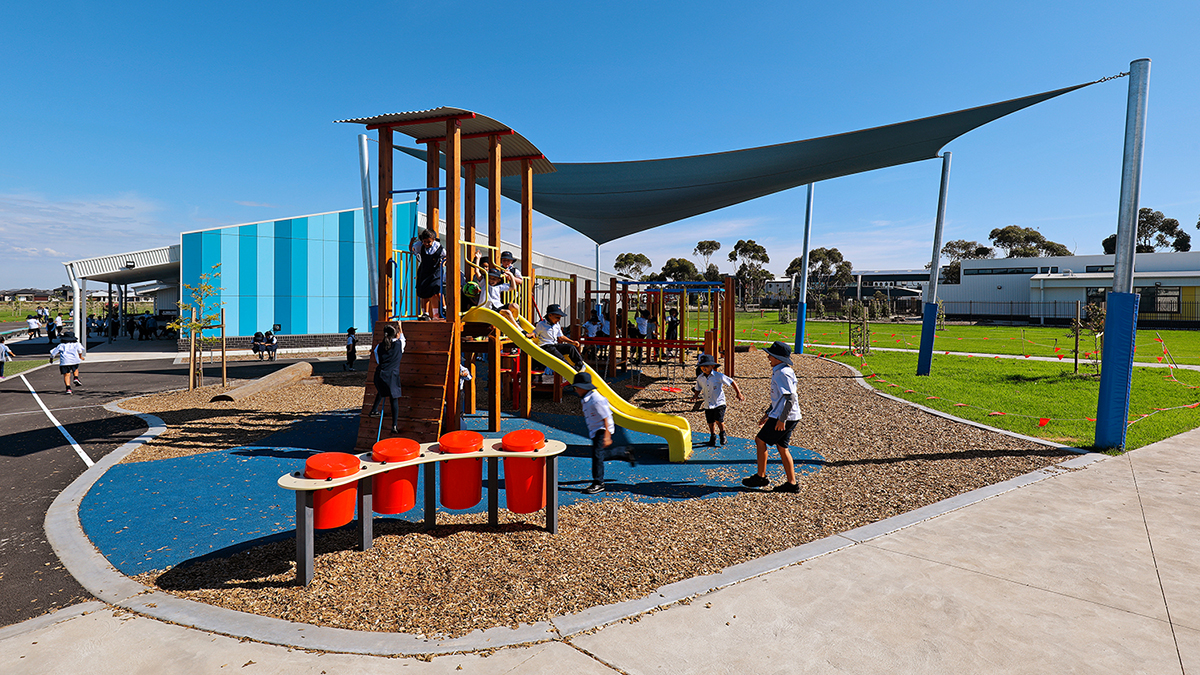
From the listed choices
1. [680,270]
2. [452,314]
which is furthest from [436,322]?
[680,270]

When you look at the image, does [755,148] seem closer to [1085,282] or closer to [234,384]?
[234,384]

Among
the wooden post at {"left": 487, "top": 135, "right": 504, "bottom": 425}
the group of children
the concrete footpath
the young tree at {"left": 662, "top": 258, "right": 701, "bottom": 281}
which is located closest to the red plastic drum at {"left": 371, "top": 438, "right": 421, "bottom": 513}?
the concrete footpath

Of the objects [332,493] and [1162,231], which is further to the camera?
[1162,231]

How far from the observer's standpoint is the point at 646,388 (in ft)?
47.9

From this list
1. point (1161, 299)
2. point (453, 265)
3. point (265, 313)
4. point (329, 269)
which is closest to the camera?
point (453, 265)

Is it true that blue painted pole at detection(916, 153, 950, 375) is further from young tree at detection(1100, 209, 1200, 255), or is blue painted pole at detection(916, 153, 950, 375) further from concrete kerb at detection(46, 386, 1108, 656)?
young tree at detection(1100, 209, 1200, 255)

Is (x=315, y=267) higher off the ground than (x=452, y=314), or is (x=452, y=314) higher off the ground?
(x=315, y=267)

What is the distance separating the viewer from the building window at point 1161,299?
1714 inches

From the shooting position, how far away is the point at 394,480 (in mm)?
4859

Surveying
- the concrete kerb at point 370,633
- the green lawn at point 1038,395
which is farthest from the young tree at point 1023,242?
the concrete kerb at point 370,633

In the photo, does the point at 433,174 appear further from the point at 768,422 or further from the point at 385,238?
the point at 768,422

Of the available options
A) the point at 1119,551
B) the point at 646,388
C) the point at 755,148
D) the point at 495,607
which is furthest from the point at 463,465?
the point at 646,388

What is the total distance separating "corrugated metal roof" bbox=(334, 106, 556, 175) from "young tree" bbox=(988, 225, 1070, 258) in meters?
103

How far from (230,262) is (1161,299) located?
6342cm
